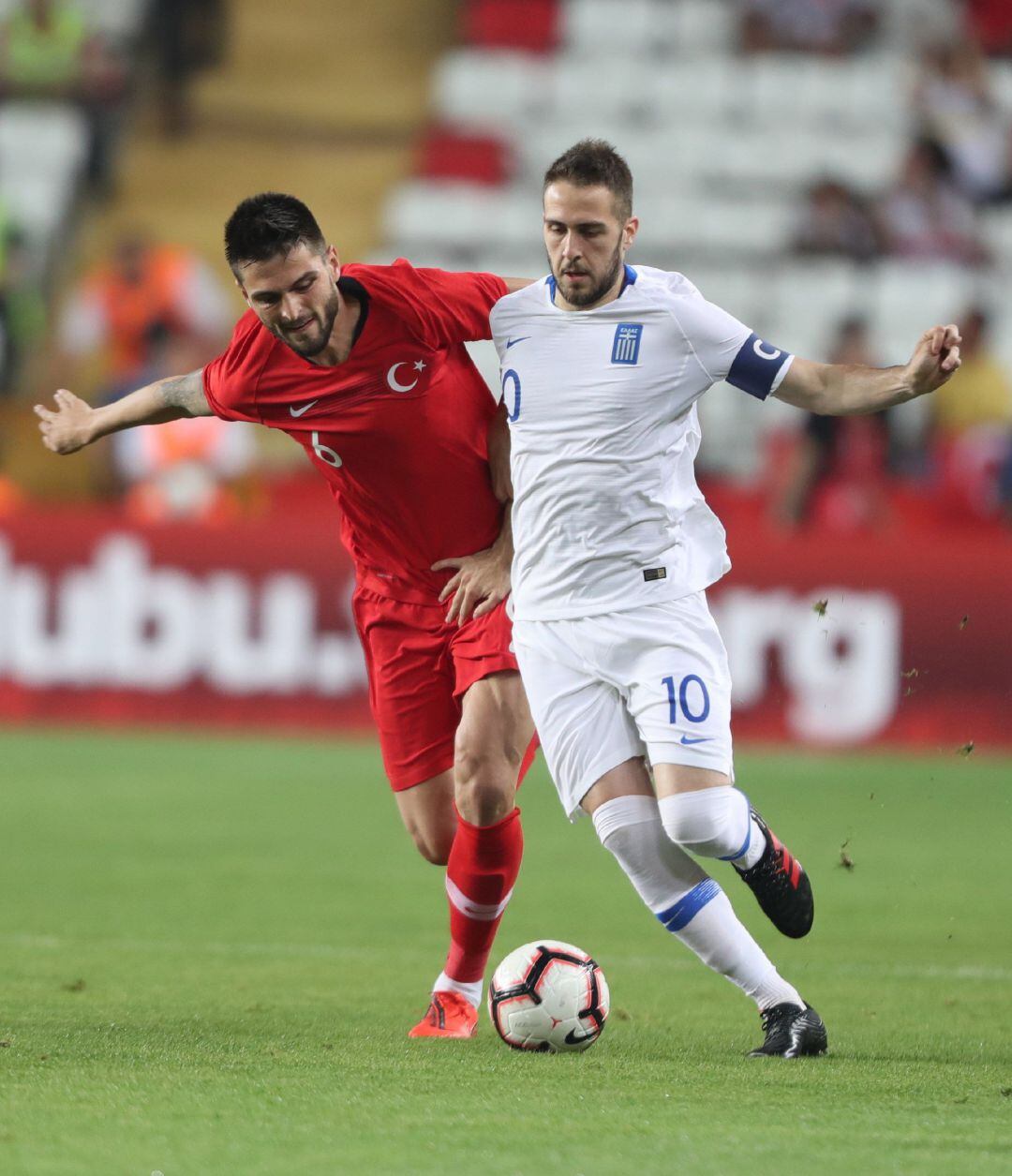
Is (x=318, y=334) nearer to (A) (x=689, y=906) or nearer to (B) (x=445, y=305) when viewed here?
(B) (x=445, y=305)

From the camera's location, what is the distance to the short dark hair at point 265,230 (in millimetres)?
5293

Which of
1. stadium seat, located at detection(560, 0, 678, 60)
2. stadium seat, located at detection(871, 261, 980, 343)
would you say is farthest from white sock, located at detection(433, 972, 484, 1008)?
stadium seat, located at detection(560, 0, 678, 60)

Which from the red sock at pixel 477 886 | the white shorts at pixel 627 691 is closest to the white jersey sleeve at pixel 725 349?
the white shorts at pixel 627 691

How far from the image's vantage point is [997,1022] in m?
5.93

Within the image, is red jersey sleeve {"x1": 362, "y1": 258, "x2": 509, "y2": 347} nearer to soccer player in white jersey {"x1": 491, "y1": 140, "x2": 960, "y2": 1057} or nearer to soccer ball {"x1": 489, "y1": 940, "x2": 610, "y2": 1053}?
soccer player in white jersey {"x1": 491, "y1": 140, "x2": 960, "y2": 1057}

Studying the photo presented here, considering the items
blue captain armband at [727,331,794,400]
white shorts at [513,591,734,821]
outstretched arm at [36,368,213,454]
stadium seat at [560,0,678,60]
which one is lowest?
white shorts at [513,591,734,821]

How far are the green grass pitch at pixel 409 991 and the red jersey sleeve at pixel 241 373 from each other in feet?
5.35

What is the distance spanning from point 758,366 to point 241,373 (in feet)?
4.49

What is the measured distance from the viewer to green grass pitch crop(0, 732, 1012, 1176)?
13.7 ft

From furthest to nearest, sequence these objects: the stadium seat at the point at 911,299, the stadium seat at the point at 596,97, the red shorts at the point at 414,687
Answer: the stadium seat at the point at 596,97
the stadium seat at the point at 911,299
the red shorts at the point at 414,687

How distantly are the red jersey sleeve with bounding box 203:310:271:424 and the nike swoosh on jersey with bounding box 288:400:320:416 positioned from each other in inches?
3.6

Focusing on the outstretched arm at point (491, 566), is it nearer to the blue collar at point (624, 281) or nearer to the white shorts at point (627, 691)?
the white shorts at point (627, 691)

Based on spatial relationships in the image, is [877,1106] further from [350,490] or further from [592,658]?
[350,490]

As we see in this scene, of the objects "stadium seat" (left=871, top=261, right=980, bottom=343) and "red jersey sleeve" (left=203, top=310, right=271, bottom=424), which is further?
"stadium seat" (left=871, top=261, right=980, bottom=343)
